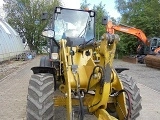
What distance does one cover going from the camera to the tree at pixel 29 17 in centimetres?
4078

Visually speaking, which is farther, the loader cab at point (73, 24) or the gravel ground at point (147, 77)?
the gravel ground at point (147, 77)

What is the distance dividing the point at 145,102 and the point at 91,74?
12.9 ft

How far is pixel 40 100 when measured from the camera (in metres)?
4.85

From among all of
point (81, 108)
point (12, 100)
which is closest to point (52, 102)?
point (81, 108)

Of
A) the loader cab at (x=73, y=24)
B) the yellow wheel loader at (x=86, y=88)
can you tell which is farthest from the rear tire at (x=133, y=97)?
the loader cab at (x=73, y=24)

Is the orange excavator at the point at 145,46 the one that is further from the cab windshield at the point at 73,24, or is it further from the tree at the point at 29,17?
the tree at the point at 29,17

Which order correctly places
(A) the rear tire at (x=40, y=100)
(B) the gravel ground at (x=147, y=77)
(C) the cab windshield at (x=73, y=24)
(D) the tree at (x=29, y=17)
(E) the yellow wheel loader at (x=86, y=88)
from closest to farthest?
(E) the yellow wheel loader at (x=86, y=88) < (A) the rear tire at (x=40, y=100) < (C) the cab windshield at (x=73, y=24) < (B) the gravel ground at (x=147, y=77) < (D) the tree at (x=29, y=17)

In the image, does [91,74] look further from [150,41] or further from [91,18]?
[150,41]

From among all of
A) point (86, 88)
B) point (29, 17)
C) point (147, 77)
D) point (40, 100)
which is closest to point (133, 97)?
point (86, 88)

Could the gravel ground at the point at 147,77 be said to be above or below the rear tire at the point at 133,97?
below

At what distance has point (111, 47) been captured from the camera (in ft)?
13.8

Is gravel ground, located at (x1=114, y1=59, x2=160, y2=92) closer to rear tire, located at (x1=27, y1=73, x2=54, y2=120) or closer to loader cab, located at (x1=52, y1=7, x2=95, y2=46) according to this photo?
loader cab, located at (x1=52, y1=7, x2=95, y2=46)

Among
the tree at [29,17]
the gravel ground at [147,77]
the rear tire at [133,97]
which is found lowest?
the gravel ground at [147,77]

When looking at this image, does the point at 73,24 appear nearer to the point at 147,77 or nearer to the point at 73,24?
the point at 73,24
